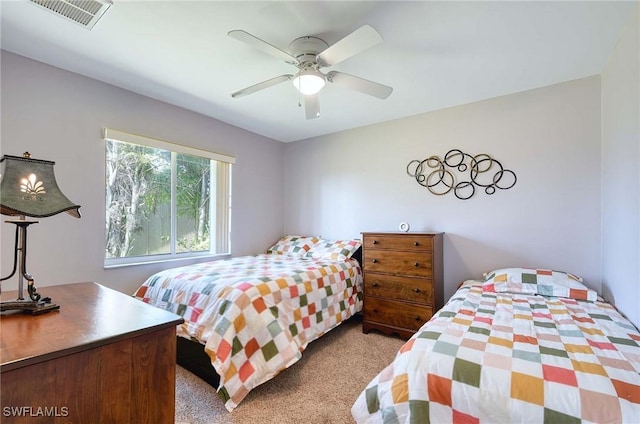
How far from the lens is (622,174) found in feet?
6.22

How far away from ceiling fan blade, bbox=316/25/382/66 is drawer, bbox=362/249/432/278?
1.81 m

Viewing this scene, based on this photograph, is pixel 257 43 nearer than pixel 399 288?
Yes

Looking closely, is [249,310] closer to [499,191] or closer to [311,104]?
[311,104]

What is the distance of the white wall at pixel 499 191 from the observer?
2436mm

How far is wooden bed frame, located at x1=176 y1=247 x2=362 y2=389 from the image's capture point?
1.99 meters

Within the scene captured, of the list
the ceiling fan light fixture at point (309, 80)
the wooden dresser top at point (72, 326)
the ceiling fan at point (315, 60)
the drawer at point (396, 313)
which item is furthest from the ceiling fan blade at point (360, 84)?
the drawer at point (396, 313)

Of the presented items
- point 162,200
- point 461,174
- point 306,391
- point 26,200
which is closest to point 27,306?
point 26,200

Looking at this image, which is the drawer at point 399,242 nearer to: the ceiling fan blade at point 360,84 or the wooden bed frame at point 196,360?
the ceiling fan blade at point 360,84

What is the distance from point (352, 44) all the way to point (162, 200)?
2471mm

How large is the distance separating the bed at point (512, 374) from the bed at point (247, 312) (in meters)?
0.84

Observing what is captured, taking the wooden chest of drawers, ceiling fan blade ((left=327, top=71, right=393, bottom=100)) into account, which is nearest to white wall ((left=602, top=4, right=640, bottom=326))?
the wooden chest of drawers

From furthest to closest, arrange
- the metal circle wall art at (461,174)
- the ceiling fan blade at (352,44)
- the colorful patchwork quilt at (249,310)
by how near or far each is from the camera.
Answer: the metal circle wall art at (461,174) < the colorful patchwork quilt at (249,310) < the ceiling fan blade at (352,44)

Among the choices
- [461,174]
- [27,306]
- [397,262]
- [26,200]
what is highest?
[461,174]

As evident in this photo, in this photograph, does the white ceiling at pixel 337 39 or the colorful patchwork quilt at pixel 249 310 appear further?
the colorful patchwork quilt at pixel 249 310
